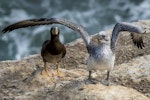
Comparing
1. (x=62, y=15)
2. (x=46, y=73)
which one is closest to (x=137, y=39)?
(x=46, y=73)

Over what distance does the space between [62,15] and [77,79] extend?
42.9 ft

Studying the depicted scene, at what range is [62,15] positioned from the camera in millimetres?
24203

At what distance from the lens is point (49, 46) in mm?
12359

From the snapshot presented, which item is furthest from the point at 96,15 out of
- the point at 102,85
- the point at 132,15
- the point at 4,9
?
the point at 102,85

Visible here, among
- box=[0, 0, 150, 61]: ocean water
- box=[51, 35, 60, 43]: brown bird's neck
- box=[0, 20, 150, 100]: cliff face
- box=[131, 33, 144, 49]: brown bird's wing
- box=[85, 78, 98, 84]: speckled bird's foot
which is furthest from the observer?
box=[0, 0, 150, 61]: ocean water

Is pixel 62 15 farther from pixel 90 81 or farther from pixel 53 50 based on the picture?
pixel 90 81

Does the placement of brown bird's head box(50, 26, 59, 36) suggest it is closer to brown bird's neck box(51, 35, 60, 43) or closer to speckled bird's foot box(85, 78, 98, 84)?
brown bird's neck box(51, 35, 60, 43)

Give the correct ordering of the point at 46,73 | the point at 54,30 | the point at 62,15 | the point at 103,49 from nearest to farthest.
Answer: the point at 103,49 < the point at 54,30 < the point at 46,73 < the point at 62,15

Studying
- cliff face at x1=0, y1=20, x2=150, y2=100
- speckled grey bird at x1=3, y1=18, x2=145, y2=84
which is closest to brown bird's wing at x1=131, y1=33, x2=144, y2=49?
cliff face at x1=0, y1=20, x2=150, y2=100

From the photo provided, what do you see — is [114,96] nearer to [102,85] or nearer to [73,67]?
[102,85]

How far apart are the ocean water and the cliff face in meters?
8.18

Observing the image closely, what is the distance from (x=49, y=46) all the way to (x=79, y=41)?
2.72m

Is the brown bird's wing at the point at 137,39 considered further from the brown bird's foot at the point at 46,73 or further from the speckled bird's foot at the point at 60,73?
the brown bird's foot at the point at 46,73

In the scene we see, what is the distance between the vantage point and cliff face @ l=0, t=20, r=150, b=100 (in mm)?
10188
